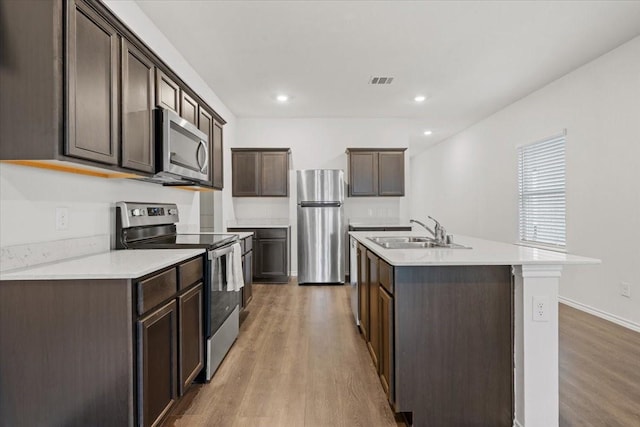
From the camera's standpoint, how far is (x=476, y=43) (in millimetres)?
3139

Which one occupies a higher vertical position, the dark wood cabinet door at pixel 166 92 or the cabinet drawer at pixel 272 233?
the dark wood cabinet door at pixel 166 92

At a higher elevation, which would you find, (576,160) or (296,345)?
(576,160)

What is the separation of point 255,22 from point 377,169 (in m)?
3.07

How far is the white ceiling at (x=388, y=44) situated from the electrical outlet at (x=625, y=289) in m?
2.31

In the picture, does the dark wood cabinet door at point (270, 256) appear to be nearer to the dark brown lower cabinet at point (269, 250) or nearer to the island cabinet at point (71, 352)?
the dark brown lower cabinet at point (269, 250)

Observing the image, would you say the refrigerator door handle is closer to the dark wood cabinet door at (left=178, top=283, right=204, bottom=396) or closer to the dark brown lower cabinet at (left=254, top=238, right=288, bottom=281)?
the dark brown lower cabinet at (left=254, top=238, right=288, bottom=281)

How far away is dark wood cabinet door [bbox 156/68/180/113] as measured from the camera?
7.21 feet

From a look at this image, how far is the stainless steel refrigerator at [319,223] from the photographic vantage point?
4992 mm

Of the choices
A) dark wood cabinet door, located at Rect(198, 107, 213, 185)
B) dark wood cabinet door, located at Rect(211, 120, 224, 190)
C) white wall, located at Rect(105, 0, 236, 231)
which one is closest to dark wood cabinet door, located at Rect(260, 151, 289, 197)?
white wall, located at Rect(105, 0, 236, 231)

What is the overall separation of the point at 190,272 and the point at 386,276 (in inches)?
45.9

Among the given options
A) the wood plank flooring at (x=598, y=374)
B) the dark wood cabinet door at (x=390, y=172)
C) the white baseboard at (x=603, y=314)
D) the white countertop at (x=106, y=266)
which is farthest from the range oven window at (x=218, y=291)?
the white baseboard at (x=603, y=314)

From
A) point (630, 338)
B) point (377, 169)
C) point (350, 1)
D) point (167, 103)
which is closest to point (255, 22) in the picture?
point (350, 1)

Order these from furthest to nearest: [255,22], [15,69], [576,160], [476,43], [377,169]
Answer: [377,169]
[576,160]
[476,43]
[255,22]
[15,69]

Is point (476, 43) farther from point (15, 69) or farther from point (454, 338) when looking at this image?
point (15, 69)
